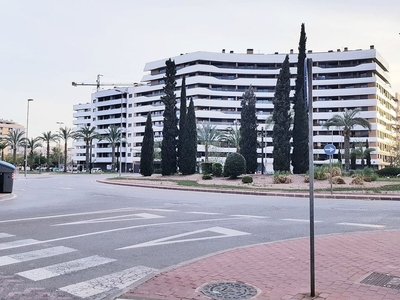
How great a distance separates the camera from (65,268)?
20.2 feet

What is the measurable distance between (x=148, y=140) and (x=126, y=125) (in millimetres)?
65298

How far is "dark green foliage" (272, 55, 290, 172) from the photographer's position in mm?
39344

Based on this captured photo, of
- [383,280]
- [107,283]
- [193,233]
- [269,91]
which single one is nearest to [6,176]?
[193,233]

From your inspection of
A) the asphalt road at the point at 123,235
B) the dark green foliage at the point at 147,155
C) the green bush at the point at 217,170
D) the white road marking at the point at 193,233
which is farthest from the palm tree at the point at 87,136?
the white road marking at the point at 193,233

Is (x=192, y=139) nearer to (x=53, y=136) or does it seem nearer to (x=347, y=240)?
(x=347, y=240)

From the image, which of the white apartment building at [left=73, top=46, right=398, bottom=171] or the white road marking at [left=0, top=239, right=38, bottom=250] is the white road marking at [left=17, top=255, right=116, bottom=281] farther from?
the white apartment building at [left=73, top=46, right=398, bottom=171]

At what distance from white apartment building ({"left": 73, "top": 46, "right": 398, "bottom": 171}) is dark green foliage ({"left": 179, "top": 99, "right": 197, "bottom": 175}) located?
37.1 m

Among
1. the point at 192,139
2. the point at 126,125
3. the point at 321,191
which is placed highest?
the point at 126,125

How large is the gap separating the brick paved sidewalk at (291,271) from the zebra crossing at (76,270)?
399mm

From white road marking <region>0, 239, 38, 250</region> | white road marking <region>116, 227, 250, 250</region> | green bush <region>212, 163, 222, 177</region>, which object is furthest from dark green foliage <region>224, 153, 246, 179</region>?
white road marking <region>0, 239, 38, 250</region>

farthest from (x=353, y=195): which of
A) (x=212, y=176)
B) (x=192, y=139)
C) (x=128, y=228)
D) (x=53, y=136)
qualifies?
(x=53, y=136)

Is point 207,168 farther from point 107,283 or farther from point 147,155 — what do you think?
point 107,283

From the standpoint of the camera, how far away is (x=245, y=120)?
161 feet

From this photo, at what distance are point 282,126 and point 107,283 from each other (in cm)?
3575
